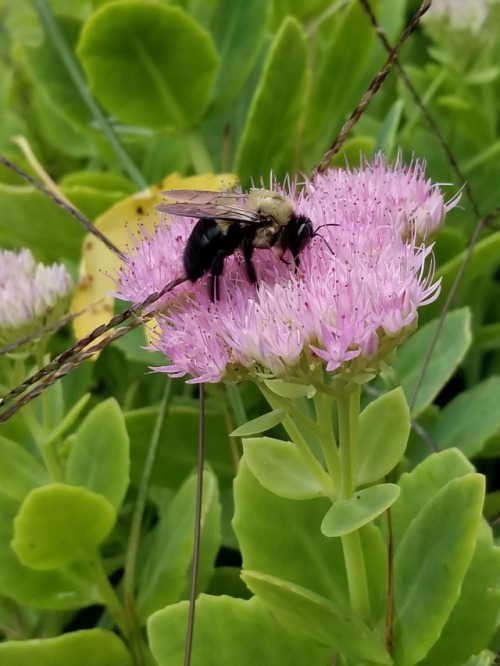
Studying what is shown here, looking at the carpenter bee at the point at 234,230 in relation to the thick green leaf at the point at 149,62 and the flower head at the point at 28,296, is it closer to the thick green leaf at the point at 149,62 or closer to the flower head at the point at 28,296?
the flower head at the point at 28,296

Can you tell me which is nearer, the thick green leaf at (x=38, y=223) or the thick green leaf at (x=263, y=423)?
the thick green leaf at (x=263, y=423)

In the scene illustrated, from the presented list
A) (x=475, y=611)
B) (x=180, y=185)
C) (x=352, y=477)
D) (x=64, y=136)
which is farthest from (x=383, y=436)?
(x=64, y=136)

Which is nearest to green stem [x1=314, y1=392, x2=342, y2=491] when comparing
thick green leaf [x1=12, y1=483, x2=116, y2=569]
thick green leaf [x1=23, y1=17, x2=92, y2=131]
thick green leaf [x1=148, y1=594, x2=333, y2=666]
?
thick green leaf [x1=148, y1=594, x2=333, y2=666]

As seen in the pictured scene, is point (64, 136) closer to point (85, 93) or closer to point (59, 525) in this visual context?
point (85, 93)

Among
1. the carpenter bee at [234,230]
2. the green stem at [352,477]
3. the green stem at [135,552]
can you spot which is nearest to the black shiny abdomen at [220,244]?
the carpenter bee at [234,230]

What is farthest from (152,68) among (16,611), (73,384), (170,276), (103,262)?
(16,611)
